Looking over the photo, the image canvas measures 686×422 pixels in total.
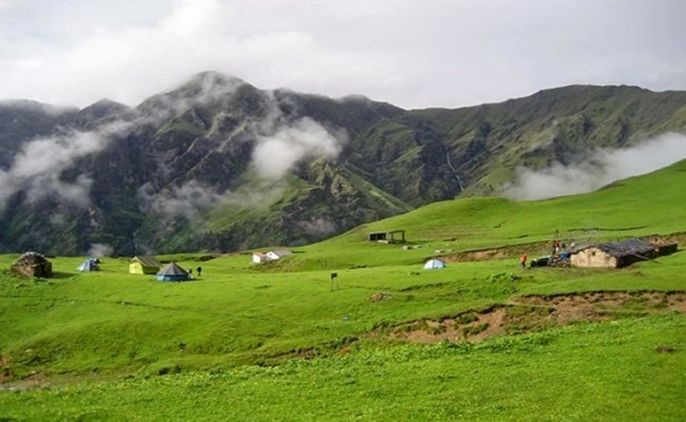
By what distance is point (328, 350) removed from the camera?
2288 inches

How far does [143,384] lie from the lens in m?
43.4

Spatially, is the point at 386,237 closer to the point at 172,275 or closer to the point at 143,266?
the point at 143,266

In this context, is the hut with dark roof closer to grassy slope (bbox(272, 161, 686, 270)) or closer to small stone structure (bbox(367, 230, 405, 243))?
grassy slope (bbox(272, 161, 686, 270))

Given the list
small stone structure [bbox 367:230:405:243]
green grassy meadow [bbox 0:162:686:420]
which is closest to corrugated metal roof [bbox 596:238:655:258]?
green grassy meadow [bbox 0:162:686:420]

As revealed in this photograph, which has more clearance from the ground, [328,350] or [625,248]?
[625,248]

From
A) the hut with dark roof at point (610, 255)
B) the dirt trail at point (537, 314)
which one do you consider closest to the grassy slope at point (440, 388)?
the dirt trail at point (537, 314)

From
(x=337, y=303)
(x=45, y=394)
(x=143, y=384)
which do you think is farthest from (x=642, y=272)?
(x=45, y=394)

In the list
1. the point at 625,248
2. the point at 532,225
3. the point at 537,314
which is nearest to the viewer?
the point at 537,314

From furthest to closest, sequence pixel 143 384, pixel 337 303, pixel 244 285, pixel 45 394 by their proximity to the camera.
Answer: pixel 244 285 → pixel 337 303 → pixel 143 384 → pixel 45 394

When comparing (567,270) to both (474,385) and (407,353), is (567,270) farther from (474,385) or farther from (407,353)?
(474,385)

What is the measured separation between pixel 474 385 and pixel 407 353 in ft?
38.2

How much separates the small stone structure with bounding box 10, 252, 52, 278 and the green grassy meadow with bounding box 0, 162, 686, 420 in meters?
3.61

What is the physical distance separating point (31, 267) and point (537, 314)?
255ft

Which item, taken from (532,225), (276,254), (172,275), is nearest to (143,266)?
(172,275)
